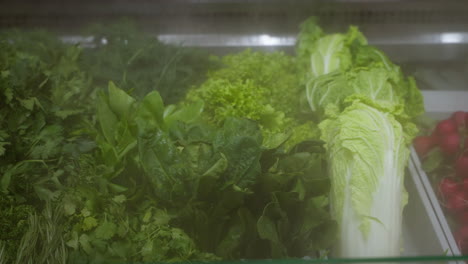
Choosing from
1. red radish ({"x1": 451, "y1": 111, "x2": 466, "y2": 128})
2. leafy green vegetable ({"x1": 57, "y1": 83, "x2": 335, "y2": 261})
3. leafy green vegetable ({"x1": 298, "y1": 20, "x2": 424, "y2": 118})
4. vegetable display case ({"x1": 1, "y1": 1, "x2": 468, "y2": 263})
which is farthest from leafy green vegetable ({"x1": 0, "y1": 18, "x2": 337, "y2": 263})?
red radish ({"x1": 451, "y1": 111, "x2": 466, "y2": 128})

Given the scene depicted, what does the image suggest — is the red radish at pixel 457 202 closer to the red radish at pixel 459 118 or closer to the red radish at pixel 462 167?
the red radish at pixel 462 167

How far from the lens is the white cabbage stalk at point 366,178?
94cm

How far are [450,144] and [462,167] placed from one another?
3.4 inches

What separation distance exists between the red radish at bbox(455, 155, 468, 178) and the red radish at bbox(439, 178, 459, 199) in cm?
3

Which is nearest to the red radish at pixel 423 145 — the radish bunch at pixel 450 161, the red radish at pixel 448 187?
→ the radish bunch at pixel 450 161

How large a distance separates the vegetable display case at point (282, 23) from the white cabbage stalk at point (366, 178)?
0.37 m

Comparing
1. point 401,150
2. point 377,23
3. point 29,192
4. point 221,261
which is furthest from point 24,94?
point 377,23

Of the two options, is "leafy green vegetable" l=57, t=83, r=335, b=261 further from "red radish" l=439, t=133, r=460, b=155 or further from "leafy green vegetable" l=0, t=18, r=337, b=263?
"red radish" l=439, t=133, r=460, b=155

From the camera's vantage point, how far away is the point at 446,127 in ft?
3.94

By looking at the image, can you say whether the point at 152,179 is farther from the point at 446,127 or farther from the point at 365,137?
the point at 446,127

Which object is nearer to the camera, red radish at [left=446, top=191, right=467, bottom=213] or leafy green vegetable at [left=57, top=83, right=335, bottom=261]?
leafy green vegetable at [left=57, top=83, right=335, bottom=261]

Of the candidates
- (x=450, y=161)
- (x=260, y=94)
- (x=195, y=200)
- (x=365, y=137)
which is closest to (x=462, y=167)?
(x=450, y=161)

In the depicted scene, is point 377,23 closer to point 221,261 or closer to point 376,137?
point 376,137

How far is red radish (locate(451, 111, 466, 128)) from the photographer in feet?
3.87
